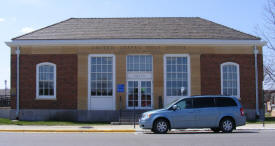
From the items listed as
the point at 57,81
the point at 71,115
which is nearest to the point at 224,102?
the point at 71,115

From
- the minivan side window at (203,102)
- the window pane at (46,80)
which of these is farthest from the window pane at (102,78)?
the minivan side window at (203,102)

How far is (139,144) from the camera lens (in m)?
12.1

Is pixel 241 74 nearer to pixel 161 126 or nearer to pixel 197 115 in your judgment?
pixel 197 115

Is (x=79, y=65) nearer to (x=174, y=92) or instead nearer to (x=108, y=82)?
(x=108, y=82)

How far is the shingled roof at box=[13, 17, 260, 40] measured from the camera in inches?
993

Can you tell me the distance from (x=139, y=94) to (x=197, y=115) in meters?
8.74

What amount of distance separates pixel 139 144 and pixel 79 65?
13675 millimetres

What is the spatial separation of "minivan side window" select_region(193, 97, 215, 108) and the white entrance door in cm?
817

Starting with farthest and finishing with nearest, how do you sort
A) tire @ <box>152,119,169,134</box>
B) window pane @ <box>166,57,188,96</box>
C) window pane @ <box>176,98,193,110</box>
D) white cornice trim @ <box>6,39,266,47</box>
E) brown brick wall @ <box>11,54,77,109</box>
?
window pane @ <box>166,57,188,96</box>, brown brick wall @ <box>11,54,77,109</box>, white cornice trim @ <box>6,39,266,47</box>, window pane @ <box>176,98,193,110</box>, tire @ <box>152,119,169,134</box>

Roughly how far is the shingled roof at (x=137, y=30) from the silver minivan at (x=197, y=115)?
29.2 ft

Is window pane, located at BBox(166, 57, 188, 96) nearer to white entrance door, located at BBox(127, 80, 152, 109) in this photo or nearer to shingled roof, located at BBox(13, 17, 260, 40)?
white entrance door, located at BBox(127, 80, 152, 109)

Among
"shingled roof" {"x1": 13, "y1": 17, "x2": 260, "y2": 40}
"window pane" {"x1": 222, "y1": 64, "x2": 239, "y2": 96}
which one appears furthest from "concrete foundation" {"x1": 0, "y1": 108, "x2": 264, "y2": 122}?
"shingled roof" {"x1": 13, "y1": 17, "x2": 260, "y2": 40}

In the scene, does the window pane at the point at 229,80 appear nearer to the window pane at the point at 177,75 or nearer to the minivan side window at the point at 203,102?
the window pane at the point at 177,75

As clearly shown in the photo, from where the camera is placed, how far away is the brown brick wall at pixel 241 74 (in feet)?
81.3
